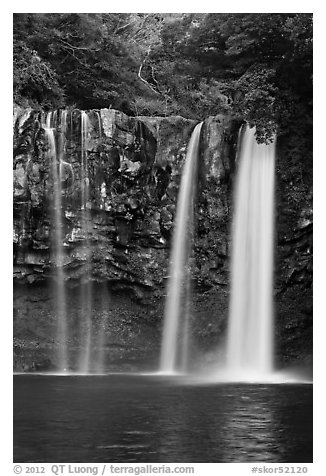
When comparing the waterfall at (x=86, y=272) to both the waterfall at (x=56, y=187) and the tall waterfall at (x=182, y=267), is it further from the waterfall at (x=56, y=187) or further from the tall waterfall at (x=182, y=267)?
the tall waterfall at (x=182, y=267)

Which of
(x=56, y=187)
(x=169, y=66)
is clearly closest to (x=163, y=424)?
(x=56, y=187)

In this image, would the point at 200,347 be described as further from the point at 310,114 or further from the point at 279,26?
the point at 279,26

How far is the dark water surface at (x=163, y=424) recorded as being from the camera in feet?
18.8

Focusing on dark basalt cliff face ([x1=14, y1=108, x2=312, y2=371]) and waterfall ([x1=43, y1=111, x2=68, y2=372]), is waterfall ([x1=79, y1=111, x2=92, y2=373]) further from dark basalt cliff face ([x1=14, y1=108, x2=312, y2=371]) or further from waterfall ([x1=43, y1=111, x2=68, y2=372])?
waterfall ([x1=43, y1=111, x2=68, y2=372])

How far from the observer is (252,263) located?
1062 centimetres

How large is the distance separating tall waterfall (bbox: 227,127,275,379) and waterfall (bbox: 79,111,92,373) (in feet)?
7.38

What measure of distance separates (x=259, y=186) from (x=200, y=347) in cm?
268

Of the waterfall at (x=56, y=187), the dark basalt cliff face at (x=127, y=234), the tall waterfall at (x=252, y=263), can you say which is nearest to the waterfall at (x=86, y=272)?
the dark basalt cliff face at (x=127, y=234)

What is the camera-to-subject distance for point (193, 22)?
1259 cm

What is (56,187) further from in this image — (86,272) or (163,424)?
(163,424)

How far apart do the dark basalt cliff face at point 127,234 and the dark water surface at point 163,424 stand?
9.35 ft

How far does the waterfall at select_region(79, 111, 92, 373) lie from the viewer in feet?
36.4
